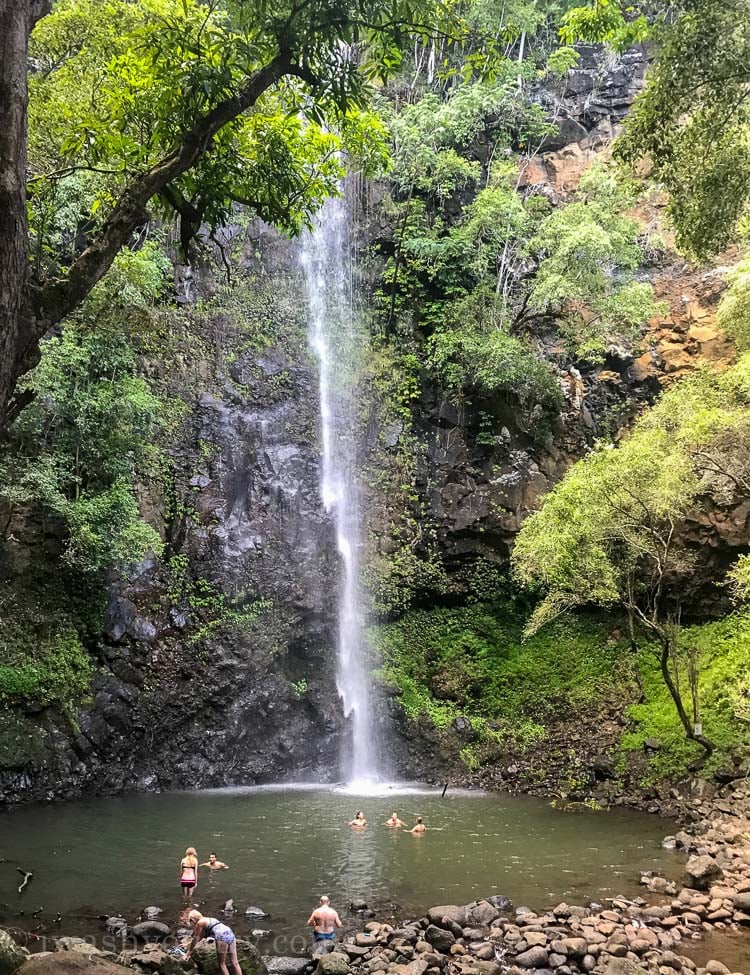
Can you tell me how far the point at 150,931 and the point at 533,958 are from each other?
13.8 feet

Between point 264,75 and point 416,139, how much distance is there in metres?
18.0

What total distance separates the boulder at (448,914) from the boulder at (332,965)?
151cm

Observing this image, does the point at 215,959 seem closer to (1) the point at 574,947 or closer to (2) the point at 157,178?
(1) the point at 574,947

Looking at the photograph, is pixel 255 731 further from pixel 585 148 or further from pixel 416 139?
pixel 585 148

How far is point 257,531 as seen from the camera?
18.4 metres

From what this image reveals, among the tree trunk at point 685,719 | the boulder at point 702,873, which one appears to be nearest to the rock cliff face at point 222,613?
the tree trunk at point 685,719

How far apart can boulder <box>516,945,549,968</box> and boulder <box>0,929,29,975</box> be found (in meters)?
4.91

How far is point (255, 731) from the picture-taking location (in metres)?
16.5

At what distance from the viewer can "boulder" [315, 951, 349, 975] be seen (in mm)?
6992

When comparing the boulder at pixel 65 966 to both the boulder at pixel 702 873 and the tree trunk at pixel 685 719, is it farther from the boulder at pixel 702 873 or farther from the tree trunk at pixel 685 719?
the tree trunk at pixel 685 719

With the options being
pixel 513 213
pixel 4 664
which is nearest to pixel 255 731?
pixel 4 664

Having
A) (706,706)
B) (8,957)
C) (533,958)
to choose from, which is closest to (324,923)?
(533,958)

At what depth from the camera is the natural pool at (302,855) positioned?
8922 millimetres

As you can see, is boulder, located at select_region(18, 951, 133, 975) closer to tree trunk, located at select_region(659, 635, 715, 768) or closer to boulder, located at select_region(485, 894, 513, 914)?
boulder, located at select_region(485, 894, 513, 914)
